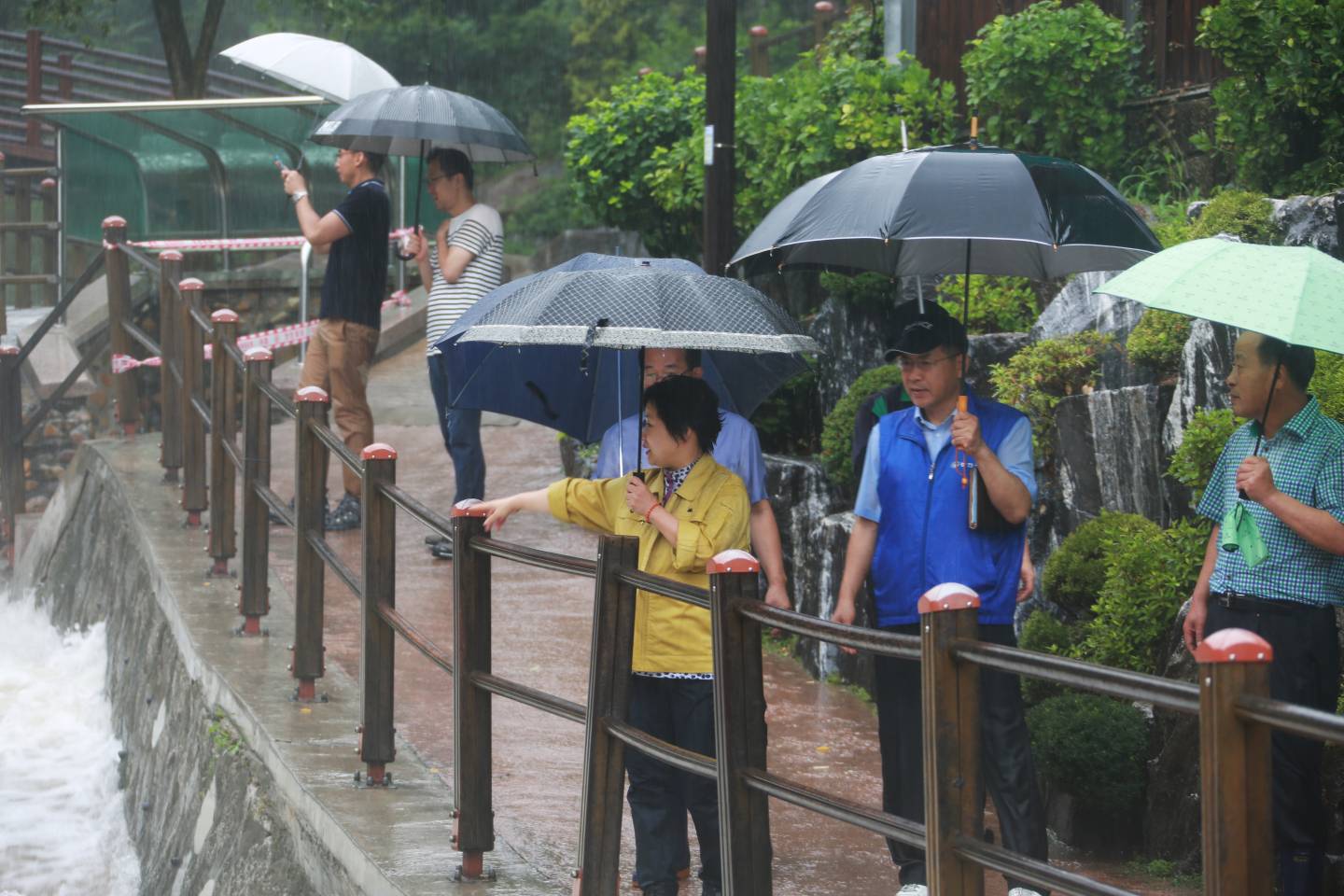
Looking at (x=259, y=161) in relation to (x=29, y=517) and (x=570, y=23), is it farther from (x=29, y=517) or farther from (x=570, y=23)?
(x=570, y=23)

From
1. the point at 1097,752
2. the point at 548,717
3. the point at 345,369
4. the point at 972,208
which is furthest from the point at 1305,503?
the point at 345,369

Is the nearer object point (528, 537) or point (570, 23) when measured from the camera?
point (528, 537)

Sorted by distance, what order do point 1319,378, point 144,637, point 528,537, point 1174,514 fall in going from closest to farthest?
point 1319,378 → point 1174,514 → point 144,637 → point 528,537

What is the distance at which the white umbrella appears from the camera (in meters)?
9.15

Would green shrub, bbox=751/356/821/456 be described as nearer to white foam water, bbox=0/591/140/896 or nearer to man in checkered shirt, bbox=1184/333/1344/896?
→ white foam water, bbox=0/591/140/896

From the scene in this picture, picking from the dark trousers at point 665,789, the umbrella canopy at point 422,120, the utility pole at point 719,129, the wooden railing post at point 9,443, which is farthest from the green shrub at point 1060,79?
the wooden railing post at point 9,443

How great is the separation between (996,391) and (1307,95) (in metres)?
1.82

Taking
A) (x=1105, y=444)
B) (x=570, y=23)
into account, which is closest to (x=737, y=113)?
(x=1105, y=444)

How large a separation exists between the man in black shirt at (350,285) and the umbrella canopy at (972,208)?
377cm

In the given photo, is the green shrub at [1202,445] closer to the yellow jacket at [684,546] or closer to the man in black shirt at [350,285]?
the yellow jacket at [684,546]

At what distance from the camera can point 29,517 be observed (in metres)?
12.1

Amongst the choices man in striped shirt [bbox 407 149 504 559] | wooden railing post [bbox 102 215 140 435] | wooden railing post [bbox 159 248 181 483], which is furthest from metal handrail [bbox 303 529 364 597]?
wooden railing post [bbox 102 215 140 435]

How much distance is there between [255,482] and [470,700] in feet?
9.18

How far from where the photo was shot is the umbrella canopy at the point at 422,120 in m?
7.56
